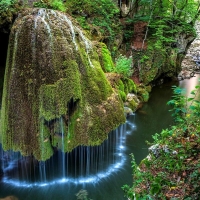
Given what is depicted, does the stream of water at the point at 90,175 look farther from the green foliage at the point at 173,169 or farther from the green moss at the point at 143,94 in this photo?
the green moss at the point at 143,94

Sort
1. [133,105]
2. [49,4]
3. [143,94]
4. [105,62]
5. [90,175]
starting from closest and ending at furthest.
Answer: [90,175] → [49,4] → [105,62] → [133,105] → [143,94]

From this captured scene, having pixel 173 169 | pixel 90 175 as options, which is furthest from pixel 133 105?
pixel 173 169

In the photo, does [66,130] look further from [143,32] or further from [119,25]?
[143,32]

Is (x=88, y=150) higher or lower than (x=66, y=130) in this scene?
lower

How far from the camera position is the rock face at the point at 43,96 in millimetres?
5035

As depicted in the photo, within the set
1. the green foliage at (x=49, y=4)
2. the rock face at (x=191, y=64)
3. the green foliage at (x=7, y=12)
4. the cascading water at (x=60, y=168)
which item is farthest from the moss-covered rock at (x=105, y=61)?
the rock face at (x=191, y=64)

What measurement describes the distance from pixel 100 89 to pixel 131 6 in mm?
10294

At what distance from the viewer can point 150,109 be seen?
450 inches

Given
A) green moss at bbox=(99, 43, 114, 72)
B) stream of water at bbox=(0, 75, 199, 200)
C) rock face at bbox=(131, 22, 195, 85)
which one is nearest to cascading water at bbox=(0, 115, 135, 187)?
stream of water at bbox=(0, 75, 199, 200)

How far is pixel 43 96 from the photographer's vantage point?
16.3ft

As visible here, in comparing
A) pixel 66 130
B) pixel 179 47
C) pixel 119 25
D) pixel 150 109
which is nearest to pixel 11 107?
pixel 66 130

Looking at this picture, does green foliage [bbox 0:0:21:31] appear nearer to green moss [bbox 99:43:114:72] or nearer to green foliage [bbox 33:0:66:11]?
green foliage [bbox 33:0:66:11]

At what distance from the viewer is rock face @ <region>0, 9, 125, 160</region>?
16.5 feet

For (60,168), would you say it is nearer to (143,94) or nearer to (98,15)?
(143,94)
